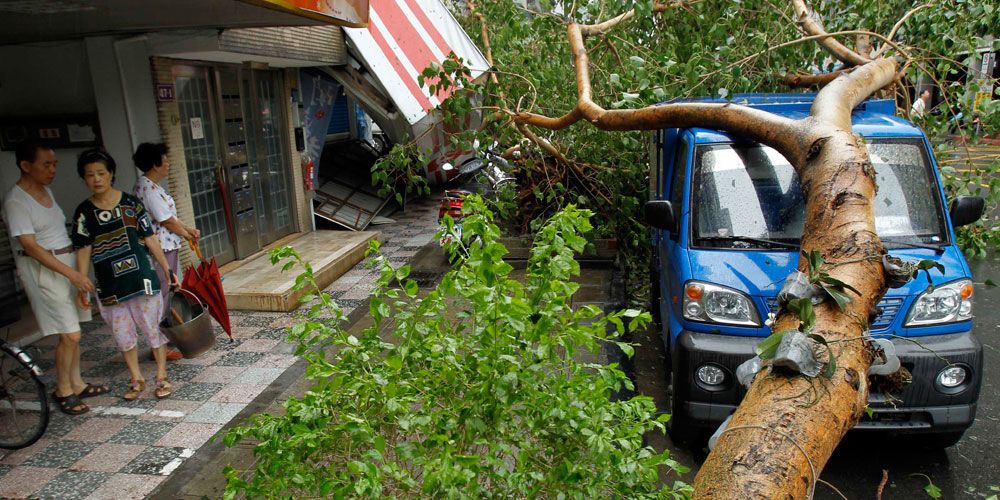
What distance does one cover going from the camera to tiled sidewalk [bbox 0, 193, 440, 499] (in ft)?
13.3

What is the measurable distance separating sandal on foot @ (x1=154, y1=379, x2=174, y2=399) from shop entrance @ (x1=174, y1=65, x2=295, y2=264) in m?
3.08

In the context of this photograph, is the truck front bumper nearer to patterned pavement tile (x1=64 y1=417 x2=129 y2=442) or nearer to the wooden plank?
the wooden plank

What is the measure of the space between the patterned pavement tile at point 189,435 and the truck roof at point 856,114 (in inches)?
160

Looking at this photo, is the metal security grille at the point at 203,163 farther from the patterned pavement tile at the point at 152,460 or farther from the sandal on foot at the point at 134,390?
the patterned pavement tile at the point at 152,460

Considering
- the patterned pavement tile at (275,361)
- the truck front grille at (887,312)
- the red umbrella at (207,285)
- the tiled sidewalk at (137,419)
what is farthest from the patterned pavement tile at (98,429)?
the truck front grille at (887,312)

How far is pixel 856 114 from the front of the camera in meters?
5.25

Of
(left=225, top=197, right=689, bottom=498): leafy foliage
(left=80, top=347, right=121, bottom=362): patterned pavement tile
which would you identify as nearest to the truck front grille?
(left=225, top=197, right=689, bottom=498): leafy foliage

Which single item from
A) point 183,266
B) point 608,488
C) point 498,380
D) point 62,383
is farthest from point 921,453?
point 183,266

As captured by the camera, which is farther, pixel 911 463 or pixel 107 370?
pixel 107 370

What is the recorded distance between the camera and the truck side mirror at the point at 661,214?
186 inches

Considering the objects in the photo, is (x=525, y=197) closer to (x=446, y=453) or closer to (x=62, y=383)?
(x=62, y=383)

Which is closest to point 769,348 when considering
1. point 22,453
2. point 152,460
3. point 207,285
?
point 152,460

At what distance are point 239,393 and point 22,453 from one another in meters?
1.39

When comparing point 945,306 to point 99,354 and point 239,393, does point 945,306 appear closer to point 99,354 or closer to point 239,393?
point 239,393
